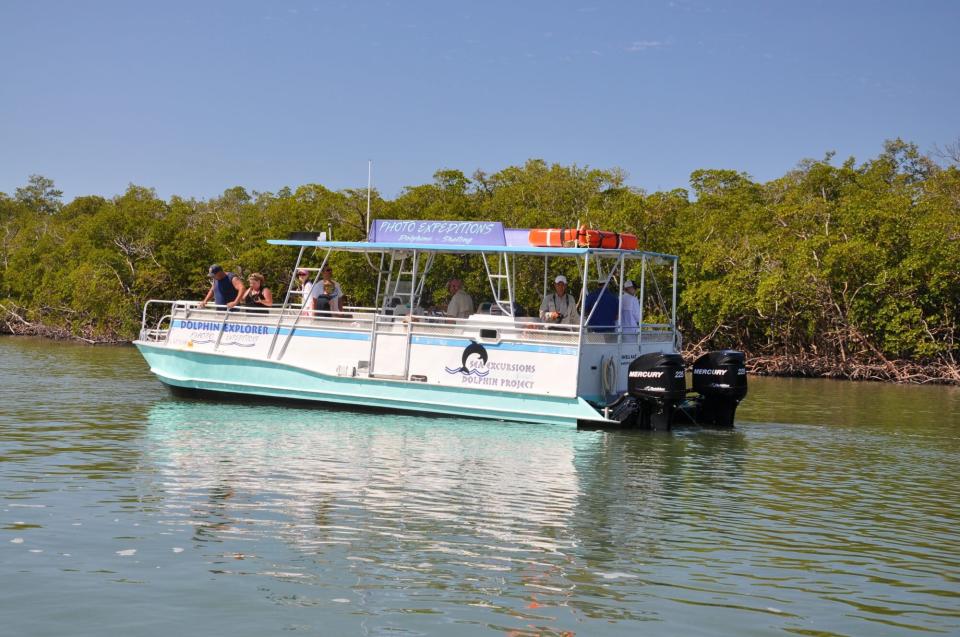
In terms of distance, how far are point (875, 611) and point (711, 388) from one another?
909 centimetres

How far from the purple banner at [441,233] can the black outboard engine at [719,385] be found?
369 centimetres

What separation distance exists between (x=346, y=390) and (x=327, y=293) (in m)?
1.88

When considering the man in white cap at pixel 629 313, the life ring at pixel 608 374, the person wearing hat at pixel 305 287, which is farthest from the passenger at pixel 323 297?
the man in white cap at pixel 629 313

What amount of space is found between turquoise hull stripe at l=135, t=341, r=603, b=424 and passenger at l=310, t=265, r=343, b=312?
1.23m

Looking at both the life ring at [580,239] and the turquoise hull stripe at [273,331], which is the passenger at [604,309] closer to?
the life ring at [580,239]

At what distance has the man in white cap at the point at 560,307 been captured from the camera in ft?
53.9

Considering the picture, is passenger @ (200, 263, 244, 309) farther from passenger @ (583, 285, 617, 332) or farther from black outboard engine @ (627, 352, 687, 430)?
black outboard engine @ (627, 352, 687, 430)

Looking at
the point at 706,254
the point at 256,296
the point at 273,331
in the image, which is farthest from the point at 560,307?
the point at 706,254

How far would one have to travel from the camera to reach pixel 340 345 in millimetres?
16750

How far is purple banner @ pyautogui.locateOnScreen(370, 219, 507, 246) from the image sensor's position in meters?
16.1

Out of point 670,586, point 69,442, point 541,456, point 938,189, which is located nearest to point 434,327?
point 541,456

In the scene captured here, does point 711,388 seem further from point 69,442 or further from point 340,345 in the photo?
point 69,442

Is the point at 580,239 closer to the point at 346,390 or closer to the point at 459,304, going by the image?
the point at 459,304

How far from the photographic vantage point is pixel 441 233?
16.5m
